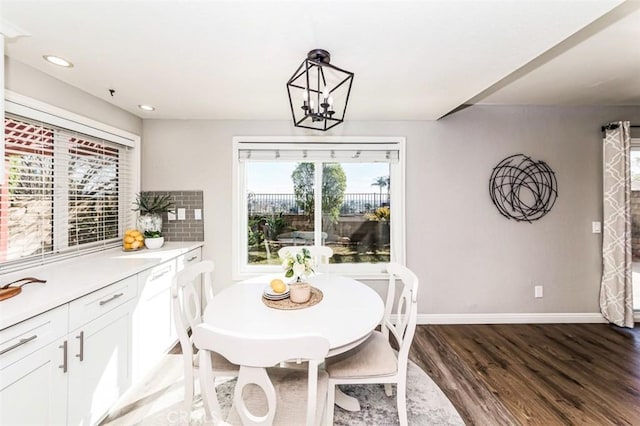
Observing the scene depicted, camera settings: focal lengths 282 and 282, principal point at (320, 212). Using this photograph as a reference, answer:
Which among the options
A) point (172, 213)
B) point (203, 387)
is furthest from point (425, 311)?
point (172, 213)

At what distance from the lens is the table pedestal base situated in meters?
1.86

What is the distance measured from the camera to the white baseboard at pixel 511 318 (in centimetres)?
319

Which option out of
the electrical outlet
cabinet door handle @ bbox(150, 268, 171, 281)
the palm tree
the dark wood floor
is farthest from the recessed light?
the electrical outlet

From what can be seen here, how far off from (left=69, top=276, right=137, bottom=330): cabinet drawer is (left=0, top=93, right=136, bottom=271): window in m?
0.65

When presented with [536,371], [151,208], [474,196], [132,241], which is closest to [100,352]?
[132,241]

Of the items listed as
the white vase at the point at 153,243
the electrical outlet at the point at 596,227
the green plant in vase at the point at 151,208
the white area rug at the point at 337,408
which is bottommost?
the white area rug at the point at 337,408

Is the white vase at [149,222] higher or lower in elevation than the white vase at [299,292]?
higher

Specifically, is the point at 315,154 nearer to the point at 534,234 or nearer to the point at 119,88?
the point at 119,88

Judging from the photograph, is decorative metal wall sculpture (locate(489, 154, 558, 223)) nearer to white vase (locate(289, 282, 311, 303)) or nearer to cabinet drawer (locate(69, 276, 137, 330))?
white vase (locate(289, 282, 311, 303))

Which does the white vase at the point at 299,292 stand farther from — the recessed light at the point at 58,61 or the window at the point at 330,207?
the recessed light at the point at 58,61

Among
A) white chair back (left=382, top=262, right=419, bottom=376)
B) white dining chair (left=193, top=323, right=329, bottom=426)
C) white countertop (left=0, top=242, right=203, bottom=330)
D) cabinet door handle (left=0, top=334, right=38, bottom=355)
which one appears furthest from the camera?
white chair back (left=382, top=262, right=419, bottom=376)

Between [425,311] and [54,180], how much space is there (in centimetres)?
364

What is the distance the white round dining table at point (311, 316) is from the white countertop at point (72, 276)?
27.1 inches

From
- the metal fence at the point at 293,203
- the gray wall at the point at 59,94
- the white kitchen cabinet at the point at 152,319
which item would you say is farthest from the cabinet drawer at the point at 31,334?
the metal fence at the point at 293,203
